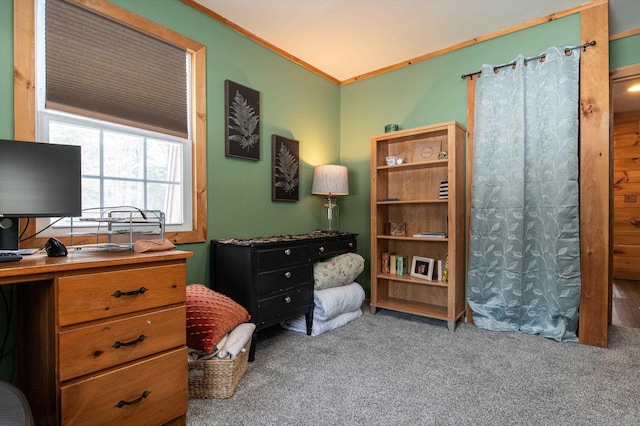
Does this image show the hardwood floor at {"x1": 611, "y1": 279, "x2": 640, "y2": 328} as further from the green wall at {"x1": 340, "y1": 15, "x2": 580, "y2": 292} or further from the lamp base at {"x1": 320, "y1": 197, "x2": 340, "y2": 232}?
the lamp base at {"x1": 320, "y1": 197, "x2": 340, "y2": 232}

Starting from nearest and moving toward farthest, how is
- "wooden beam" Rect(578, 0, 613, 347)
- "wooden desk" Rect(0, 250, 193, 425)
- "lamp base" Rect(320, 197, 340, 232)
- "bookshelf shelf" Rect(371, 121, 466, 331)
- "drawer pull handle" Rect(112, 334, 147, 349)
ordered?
1. "wooden desk" Rect(0, 250, 193, 425)
2. "drawer pull handle" Rect(112, 334, 147, 349)
3. "wooden beam" Rect(578, 0, 613, 347)
4. "bookshelf shelf" Rect(371, 121, 466, 331)
5. "lamp base" Rect(320, 197, 340, 232)

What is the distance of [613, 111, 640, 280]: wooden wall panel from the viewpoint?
4762 millimetres

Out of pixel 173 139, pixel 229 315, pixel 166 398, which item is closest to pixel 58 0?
pixel 173 139

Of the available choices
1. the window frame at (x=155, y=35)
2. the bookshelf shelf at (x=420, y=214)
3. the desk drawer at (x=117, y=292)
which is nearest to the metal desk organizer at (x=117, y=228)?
the window frame at (x=155, y=35)

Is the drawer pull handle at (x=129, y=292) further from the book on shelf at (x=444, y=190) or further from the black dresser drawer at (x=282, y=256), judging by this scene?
the book on shelf at (x=444, y=190)

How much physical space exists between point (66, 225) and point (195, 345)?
982mm

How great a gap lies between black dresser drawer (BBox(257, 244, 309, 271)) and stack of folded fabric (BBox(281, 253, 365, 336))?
233mm

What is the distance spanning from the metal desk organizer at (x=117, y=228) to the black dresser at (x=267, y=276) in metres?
0.57

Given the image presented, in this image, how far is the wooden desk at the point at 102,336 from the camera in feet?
3.71

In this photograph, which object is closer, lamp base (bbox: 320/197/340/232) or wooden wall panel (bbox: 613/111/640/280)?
lamp base (bbox: 320/197/340/232)

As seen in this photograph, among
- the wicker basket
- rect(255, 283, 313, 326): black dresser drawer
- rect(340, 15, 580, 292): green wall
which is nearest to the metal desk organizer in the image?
the wicker basket

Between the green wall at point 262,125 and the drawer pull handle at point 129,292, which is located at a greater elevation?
the green wall at point 262,125

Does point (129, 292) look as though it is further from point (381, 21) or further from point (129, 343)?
point (381, 21)

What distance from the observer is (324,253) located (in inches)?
110
